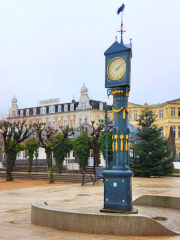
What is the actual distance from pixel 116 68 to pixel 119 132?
1.85 metres

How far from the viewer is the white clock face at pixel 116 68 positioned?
901cm

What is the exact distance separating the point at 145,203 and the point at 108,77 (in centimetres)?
466

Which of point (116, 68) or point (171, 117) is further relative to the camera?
point (171, 117)

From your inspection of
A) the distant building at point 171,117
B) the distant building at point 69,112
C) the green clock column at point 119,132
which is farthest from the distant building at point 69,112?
the green clock column at point 119,132

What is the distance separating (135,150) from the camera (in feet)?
95.6

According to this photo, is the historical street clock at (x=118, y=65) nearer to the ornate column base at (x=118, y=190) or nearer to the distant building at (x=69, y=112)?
the ornate column base at (x=118, y=190)

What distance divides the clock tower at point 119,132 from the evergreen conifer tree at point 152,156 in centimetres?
1969

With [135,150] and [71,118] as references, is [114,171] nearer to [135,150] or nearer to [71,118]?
[135,150]

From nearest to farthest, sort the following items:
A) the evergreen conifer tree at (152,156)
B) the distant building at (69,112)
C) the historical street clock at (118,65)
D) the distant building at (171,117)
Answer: the historical street clock at (118,65)
the evergreen conifer tree at (152,156)
the distant building at (171,117)
the distant building at (69,112)

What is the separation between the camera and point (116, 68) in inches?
360

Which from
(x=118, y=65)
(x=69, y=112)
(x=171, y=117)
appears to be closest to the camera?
(x=118, y=65)

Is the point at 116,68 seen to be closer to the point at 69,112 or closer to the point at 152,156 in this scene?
the point at 152,156

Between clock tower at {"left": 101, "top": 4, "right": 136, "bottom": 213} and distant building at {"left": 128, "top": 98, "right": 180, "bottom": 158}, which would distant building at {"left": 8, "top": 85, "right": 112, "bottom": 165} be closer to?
distant building at {"left": 128, "top": 98, "right": 180, "bottom": 158}

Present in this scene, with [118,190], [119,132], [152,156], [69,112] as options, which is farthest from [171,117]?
[118,190]
